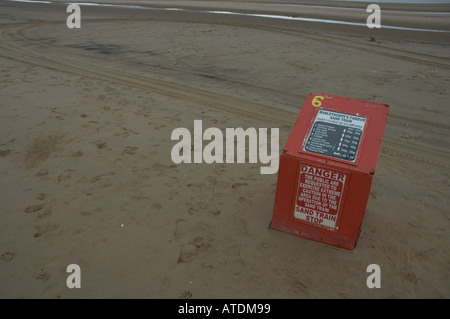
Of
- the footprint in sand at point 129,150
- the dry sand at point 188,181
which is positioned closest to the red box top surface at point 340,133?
the dry sand at point 188,181

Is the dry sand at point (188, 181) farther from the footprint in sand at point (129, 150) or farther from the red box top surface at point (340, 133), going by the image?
the red box top surface at point (340, 133)

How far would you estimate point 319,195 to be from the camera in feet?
10.0

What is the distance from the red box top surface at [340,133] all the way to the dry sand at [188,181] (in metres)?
0.95

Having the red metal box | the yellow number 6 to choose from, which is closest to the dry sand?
the red metal box

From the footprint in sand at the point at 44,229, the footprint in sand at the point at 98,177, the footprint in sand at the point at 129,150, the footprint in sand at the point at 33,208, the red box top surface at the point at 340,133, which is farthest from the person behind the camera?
the footprint in sand at the point at 129,150

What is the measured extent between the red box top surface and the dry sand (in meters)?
0.95

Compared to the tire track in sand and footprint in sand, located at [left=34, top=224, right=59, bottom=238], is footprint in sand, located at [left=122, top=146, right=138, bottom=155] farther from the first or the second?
the tire track in sand

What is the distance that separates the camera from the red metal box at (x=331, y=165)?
288cm

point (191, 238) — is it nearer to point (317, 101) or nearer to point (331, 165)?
point (331, 165)

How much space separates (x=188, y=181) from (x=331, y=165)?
6.56ft

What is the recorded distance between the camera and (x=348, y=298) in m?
2.87

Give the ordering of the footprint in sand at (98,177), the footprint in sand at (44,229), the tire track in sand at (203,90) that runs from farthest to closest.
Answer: the tire track in sand at (203,90)
the footprint in sand at (98,177)
the footprint in sand at (44,229)
